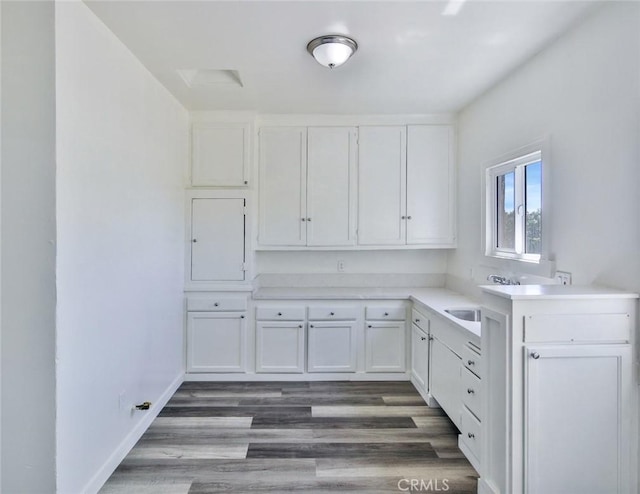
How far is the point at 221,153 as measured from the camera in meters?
3.15

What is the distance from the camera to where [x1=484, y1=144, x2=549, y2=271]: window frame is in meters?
2.04

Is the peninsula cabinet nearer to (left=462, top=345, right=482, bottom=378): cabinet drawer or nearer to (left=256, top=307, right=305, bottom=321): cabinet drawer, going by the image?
(left=462, top=345, right=482, bottom=378): cabinet drawer

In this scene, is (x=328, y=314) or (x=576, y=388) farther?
(x=328, y=314)

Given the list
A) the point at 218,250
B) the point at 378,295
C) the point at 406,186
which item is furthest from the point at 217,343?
the point at 406,186

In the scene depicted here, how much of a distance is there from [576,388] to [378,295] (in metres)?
1.78

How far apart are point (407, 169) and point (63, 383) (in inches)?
119

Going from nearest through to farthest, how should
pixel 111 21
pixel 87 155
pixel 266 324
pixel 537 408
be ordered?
1. pixel 537 408
2. pixel 87 155
3. pixel 111 21
4. pixel 266 324

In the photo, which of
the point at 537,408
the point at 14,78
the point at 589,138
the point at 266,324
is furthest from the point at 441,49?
the point at 266,324

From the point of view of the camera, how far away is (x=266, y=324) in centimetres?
311

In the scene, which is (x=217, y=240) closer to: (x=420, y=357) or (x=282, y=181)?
(x=282, y=181)

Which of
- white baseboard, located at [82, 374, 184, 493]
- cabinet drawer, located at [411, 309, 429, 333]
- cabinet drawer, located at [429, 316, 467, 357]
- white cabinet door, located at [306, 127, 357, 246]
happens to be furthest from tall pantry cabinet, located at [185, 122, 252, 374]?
cabinet drawer, located at [429, 316, 467, 357]

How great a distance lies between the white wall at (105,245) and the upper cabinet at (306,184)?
3.02ft

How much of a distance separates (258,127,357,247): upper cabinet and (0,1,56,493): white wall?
1901mm

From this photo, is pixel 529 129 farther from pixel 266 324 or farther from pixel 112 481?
pixel 112 481
